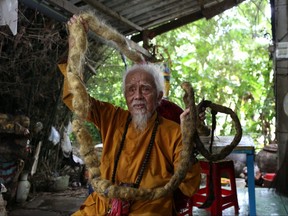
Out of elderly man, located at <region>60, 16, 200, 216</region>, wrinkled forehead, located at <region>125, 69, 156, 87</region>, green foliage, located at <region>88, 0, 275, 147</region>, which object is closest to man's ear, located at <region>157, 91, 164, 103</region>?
elderly man, located at <region>60, 16, 200, 216</region>

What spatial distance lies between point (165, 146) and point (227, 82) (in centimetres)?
745

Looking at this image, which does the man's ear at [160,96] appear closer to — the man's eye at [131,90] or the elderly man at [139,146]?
the elderly man at [139,146]

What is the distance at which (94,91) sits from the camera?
722cm

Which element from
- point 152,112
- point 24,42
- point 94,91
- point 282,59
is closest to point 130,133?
point 152,112

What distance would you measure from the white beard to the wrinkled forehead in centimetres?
21

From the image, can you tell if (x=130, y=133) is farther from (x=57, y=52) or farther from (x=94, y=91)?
(x=94, y=91)

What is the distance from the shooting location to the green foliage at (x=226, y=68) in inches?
318

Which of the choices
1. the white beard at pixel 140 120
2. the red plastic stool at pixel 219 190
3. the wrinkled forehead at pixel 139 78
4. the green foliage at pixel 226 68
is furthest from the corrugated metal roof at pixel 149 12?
the red plastic stool at pixel 219 190

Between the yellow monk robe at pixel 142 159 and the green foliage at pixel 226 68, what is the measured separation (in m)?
4.66

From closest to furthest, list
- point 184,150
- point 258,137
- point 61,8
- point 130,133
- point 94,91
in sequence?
point 184,150 → point 130,133 → point 61,8 → point 94,91 → point 258,137

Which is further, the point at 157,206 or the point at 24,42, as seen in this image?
the point at 24,42

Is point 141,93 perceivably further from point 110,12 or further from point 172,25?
point 172,25

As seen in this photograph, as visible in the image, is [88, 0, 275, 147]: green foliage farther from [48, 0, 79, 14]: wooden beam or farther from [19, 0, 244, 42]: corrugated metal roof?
[48, 0, 79, 14]: wooden beam

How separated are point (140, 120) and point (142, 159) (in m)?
0.25
